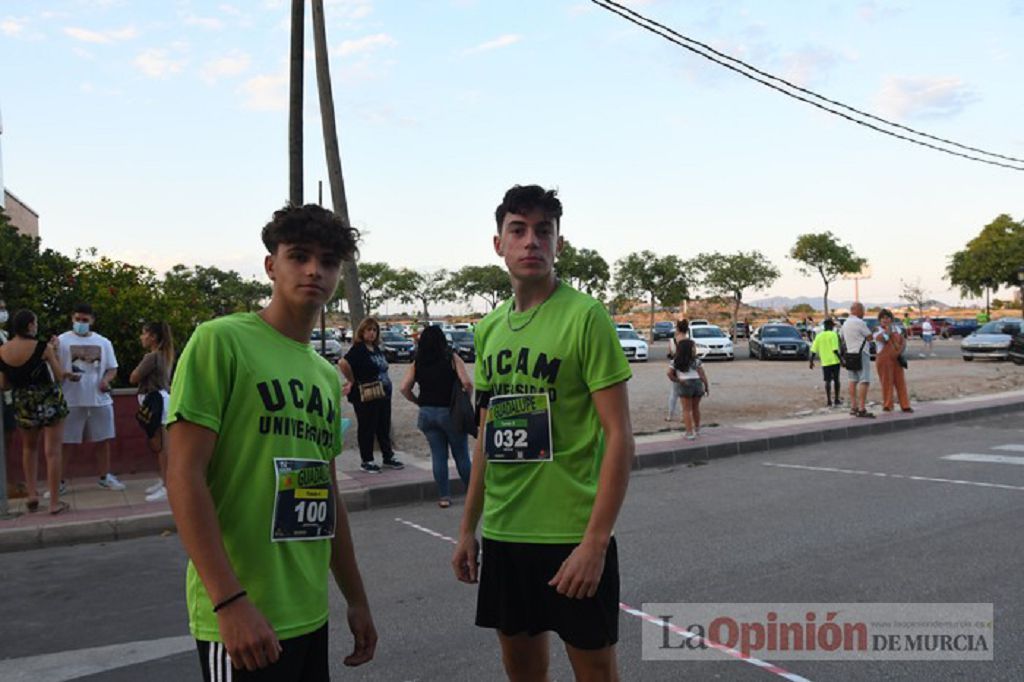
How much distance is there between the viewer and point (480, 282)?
8650 cm

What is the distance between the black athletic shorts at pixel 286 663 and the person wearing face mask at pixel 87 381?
6.95m

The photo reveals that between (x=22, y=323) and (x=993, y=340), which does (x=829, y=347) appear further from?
(x=993, y=340)

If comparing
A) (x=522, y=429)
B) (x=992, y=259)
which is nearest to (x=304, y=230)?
(x=522, y=429)

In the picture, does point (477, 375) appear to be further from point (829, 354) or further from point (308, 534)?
point (829, 354)

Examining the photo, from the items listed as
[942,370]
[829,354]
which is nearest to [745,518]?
[829,354]

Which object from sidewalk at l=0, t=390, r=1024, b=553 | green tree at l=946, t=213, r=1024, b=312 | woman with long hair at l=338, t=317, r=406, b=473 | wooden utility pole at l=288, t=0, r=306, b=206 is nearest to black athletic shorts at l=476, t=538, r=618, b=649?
sidewalk at l=0, t=390, r=1024, b=553

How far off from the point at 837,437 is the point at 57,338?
416 inches

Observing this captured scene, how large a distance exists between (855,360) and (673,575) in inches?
387

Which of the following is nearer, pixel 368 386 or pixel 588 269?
pixel 368 386

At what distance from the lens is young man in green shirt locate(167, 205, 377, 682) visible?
1.84 meters

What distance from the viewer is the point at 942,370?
84.8 ft

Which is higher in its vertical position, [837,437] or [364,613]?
[364,613]

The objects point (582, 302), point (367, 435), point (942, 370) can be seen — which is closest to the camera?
point (582, 302)

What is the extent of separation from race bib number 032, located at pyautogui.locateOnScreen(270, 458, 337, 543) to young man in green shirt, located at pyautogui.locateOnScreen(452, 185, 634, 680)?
0.67m
